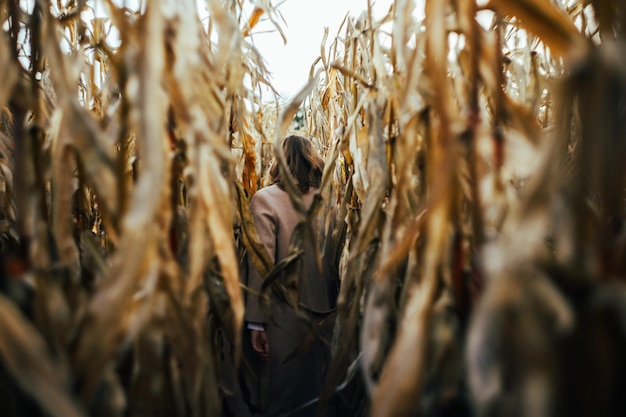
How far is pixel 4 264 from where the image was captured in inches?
14.2

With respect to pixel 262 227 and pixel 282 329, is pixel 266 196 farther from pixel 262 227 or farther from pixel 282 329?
pixel 282 329

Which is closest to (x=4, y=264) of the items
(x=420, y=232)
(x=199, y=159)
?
(x=199, y=159)

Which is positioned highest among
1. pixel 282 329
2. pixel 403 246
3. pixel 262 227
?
pixel 262 227

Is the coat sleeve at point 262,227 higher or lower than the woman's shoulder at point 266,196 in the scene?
lower

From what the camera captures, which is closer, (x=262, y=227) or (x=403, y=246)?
(x=403, y=246)

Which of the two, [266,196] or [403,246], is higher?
[266,196]

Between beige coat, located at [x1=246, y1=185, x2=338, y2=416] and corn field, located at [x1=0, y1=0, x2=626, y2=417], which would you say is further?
beige coat, located at [x1=246, y1=185, x2=338, y2=416]

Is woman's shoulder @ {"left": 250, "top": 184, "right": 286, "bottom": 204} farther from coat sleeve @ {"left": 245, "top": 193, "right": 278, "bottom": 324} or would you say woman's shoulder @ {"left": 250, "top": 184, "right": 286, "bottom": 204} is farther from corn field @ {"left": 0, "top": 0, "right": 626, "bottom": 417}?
corn field @ {"left": 0, "top": 0, "right": 626, "bottom": 417}

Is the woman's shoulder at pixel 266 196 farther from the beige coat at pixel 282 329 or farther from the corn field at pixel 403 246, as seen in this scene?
the corn field at pixel 403 246

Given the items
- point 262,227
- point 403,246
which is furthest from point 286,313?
point 403,246

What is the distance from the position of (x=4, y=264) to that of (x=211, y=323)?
407mm

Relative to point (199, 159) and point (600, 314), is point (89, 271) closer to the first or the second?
point (199, 159)

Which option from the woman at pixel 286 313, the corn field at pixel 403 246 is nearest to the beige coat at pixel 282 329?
the woman at pixel 286 313

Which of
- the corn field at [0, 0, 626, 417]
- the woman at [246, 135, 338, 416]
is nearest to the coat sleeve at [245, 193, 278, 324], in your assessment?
the woman at [246, 135, 338, 416]
